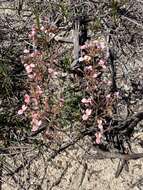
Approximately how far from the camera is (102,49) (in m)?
3.69

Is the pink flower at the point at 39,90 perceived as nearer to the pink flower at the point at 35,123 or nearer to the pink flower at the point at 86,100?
the pink flower at the point at 35,123

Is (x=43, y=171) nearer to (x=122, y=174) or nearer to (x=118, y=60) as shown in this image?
(x=122, y=174)

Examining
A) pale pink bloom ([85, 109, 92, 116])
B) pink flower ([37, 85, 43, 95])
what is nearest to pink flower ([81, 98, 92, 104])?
pale pink bloom ([85, 109, 92, 116])

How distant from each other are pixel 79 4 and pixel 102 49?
41 centimetres

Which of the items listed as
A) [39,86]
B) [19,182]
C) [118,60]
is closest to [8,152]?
[19,182]

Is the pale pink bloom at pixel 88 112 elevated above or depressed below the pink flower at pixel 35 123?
above

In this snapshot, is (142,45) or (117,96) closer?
(117,96)

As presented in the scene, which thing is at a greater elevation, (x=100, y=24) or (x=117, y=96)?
(x=100, y=24)

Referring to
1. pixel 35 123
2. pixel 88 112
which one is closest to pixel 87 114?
pixel 88 112

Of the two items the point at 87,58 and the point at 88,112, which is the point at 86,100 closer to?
the point at 88,112

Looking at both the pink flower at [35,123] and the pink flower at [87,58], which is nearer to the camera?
the pink flower at [35,123]

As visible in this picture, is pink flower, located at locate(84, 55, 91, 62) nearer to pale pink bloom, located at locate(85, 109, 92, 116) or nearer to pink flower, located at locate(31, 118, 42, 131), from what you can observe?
pale pink bloom, located at locate(85, 109, 92, 116)

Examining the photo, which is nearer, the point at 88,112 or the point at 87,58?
the point at 88,112

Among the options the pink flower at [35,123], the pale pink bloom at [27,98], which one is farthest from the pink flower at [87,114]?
the pale pink bloom at [27,98]
